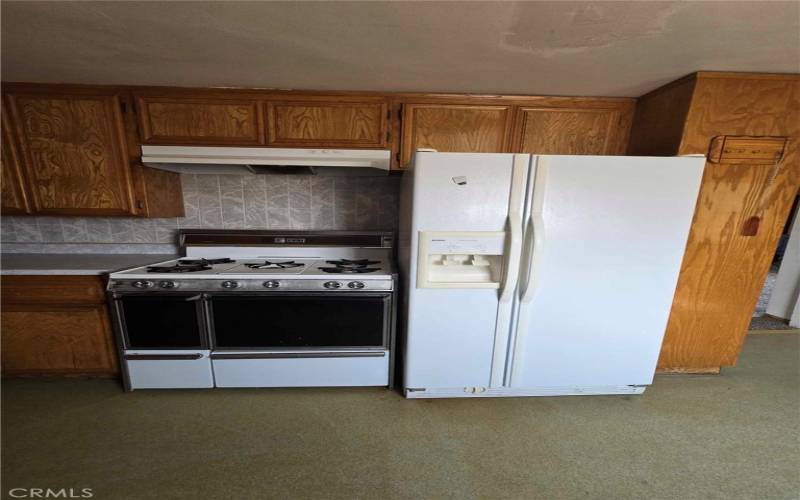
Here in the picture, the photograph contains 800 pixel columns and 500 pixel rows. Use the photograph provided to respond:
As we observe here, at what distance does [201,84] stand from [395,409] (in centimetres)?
231

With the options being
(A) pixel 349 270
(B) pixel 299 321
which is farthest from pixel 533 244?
(B) pixel 299 321

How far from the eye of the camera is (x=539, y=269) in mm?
1467

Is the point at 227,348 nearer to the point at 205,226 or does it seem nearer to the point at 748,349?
the point at 205,226

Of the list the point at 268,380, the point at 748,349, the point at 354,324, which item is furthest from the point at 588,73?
the point at 748,349

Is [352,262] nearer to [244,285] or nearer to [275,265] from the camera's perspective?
[275,265]

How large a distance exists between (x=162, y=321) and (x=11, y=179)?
139 cm

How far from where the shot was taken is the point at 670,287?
1562 millimetres

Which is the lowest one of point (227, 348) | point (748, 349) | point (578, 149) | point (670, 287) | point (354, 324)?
point (748, 349)

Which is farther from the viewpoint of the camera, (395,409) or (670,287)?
(395,409)

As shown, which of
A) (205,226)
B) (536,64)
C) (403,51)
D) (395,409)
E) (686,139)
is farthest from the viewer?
(205,226)

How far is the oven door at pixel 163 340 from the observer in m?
1.63

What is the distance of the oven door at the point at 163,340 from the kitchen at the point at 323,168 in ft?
0.04

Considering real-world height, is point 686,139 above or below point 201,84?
below

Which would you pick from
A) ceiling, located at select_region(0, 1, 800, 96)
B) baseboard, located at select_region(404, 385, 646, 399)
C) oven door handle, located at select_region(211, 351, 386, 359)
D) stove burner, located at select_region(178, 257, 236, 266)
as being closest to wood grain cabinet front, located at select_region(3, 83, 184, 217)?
ceiling, located at select_region(0, 1, 800, 96)
